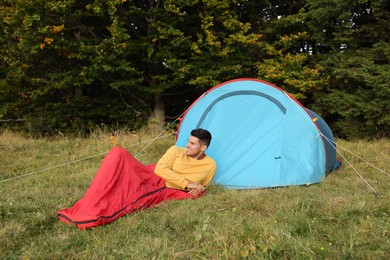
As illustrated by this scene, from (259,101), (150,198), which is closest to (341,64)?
(259,101)

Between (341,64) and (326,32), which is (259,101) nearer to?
(341,64)

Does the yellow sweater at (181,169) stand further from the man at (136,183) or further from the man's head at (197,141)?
the man's head at (197,141)

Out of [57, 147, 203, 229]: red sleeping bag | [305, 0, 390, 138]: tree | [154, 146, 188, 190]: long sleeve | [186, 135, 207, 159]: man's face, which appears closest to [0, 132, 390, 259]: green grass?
[57, 147, 203, 229]: red sleeping bag

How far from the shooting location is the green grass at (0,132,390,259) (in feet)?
8.14

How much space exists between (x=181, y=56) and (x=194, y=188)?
822cm

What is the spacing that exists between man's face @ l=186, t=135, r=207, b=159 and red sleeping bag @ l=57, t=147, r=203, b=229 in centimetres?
47

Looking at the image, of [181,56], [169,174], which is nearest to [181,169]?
[169,174]

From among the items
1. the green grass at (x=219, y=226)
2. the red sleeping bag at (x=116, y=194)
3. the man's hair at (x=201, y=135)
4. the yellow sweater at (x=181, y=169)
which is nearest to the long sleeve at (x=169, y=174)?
the yellow sweater at (x=181, y=169)

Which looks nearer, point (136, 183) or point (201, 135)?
point (136, 183)

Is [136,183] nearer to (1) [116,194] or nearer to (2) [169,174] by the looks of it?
(1) [116,194]

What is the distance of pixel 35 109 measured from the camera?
43.5ft

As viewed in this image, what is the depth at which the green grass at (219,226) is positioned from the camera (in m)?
2.48

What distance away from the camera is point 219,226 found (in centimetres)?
299

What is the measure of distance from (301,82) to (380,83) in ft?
6.98
